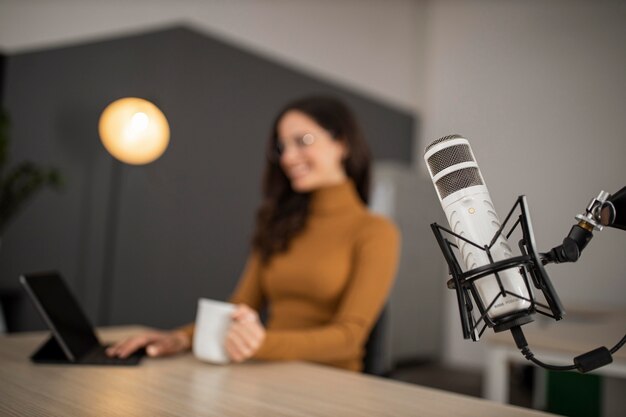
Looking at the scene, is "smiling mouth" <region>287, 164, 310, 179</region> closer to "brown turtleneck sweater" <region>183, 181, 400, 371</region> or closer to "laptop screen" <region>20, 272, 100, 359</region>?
"brown turtleneck sweater" <region>183, 181, 400, 371</region>

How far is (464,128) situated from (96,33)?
329 cm

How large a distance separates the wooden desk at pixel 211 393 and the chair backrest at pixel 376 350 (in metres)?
0.39

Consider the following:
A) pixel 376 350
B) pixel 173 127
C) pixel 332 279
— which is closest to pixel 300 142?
pixel 332 279

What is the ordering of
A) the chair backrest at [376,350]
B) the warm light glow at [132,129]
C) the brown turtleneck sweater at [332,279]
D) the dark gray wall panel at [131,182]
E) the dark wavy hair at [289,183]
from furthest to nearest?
the dark gray wall panel at [131,182] < the warm light glow at [132,129] < the dark wavy hair at [289,183] < the chair backrest at [376,350] < the brown turtleneck sweater at [332,279]

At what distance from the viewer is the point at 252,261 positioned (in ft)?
5.34

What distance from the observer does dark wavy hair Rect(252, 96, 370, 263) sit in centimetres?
152

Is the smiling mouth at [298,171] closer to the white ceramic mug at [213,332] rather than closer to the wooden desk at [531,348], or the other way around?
the white ceramic mug at [213,332]

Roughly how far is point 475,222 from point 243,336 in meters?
0.58

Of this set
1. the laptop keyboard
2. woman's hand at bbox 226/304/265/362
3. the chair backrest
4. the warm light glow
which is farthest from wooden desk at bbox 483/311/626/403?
the warm light glow

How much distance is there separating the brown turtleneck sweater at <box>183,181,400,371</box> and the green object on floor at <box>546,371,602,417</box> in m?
0.89

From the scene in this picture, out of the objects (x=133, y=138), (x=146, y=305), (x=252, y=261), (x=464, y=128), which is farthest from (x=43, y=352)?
(x=146, y=305)

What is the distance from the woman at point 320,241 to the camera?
1.32 m

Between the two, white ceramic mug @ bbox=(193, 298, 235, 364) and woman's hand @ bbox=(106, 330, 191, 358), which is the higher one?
white ceramic mug @ bbox=(193, 298, 235, 364)

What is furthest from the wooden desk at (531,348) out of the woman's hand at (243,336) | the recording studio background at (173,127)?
the woman's hand at (243,336)
